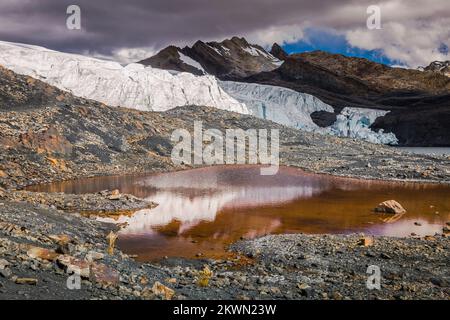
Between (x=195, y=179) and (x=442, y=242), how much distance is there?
2798 cm

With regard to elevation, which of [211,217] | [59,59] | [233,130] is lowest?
[211,217]

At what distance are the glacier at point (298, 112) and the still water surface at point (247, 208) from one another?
219 ft

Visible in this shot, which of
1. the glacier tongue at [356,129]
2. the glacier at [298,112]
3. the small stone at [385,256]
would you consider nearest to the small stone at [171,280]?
the small stone at [385,256]

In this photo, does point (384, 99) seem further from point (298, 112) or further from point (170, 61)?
point (170, 61)

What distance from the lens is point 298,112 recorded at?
12569 centimetres

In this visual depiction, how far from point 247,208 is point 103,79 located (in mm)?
66419

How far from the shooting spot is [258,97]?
4941 inches

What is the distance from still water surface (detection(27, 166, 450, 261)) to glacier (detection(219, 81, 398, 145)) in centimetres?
6664

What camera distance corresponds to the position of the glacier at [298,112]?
116m

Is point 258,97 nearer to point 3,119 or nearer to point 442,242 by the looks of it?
point 3,119

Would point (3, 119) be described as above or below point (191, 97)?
below
